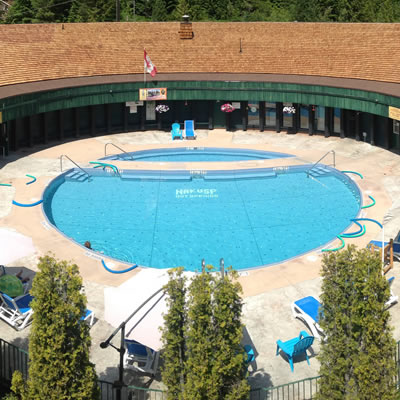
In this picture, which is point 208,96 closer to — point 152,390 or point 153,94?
point 153,94

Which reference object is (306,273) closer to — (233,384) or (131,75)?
(233,384)

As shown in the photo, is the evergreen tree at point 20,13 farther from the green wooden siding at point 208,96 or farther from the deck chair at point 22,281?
the deck chair at point 22,281

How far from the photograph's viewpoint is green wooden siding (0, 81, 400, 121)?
33.6m

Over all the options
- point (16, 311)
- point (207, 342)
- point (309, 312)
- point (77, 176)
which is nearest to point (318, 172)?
point (77, 176)

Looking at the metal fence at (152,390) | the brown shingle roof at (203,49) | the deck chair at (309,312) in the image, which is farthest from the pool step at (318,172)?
the metal fence at (152,390)

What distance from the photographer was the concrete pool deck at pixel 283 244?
17.8 meters

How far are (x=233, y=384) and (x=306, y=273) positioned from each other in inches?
339

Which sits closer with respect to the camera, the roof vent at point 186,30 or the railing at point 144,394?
the railing at point 144,394

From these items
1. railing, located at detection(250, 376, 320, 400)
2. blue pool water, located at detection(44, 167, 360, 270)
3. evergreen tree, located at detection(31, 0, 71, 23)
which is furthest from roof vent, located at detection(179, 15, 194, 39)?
railing, located at detection(250, 376, 320, 400)

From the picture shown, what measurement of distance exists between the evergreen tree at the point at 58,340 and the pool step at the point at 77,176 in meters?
18.5

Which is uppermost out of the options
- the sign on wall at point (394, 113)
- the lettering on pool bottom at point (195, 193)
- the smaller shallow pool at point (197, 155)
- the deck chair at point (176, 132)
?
the sign on wall at point (394, 113)

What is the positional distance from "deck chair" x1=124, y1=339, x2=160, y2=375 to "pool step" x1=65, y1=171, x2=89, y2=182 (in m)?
16.3

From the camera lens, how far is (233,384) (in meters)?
13.7

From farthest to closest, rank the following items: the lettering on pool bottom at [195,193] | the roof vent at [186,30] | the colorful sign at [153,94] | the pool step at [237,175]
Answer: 1. the roof vent at [186,30]
2. the colorful sign at [153,94]
3. the pool step at [237,175]
4. the lettering on pool bottom at [195,193]
